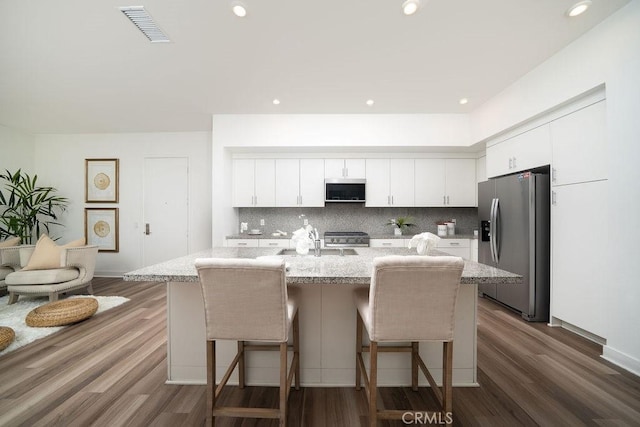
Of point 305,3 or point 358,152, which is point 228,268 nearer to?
point 305,3

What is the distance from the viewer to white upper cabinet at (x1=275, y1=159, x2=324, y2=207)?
14.7 ft

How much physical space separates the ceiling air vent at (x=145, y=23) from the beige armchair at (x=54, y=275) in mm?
2993

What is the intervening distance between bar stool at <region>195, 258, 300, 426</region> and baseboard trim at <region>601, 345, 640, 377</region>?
103 inches

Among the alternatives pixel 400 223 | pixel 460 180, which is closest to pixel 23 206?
pixel 400 223

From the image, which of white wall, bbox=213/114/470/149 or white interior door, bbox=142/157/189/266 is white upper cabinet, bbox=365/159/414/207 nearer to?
white wall, bbox=213/114/470/149

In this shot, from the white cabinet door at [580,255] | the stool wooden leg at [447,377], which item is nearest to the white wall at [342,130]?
the white cabinet door at [580,255]

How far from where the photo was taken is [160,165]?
198 inches

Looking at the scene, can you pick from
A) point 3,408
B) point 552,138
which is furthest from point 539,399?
Result: point 3,408

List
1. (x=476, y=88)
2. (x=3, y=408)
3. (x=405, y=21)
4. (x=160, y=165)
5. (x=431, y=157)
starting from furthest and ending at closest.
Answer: (x=160, y=165) < (x=431, y=157) < (x=476, y=88) < (x=405, y=21) < (x=3, y=408)

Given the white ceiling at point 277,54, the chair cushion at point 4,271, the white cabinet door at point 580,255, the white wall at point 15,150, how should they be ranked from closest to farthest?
the white ceiling at point 277,54 → the white cabinet door at point 580,255 → the chair cushion at point 4,271 → the white wall at point 15,150

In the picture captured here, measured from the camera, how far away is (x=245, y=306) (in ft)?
4.26

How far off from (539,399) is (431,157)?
357cm

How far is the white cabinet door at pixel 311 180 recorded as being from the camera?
4488 millimetres

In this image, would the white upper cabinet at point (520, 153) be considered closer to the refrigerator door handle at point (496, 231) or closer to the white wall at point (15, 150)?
the refrigerator door handle at point (496, 231)
